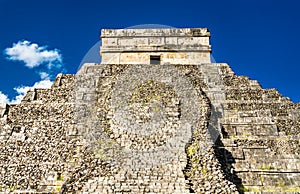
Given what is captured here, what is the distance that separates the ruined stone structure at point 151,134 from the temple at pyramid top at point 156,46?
60.3 inches

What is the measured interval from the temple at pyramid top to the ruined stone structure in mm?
1530

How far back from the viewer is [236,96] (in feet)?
46.4

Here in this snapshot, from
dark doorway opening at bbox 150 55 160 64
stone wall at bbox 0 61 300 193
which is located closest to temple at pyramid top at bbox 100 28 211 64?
dark doorway opening at bbox 150 55 160 64

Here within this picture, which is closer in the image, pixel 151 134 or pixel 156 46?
pixel 151 134

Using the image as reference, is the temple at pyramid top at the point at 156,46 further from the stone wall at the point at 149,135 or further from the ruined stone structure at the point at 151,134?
the stone wall at the point at 149,135

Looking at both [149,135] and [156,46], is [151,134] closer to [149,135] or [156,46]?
[149,135]

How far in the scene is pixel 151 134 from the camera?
10.8 meters

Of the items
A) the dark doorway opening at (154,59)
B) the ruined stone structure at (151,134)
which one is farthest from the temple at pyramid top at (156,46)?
the ruined stone structure at (151,134)

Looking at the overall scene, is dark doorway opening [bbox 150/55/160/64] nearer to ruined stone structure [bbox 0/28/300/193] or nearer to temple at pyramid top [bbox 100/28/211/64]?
temple at pyramid top [bbox 100/28/211/64]

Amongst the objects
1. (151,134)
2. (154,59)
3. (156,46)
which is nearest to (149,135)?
(151,134)

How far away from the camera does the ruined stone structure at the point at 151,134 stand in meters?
9.59

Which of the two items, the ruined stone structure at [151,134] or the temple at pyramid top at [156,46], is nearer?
the ruined stone structure at [151,134]

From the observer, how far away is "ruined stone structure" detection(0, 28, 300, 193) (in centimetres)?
959

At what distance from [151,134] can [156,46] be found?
6922 mm
